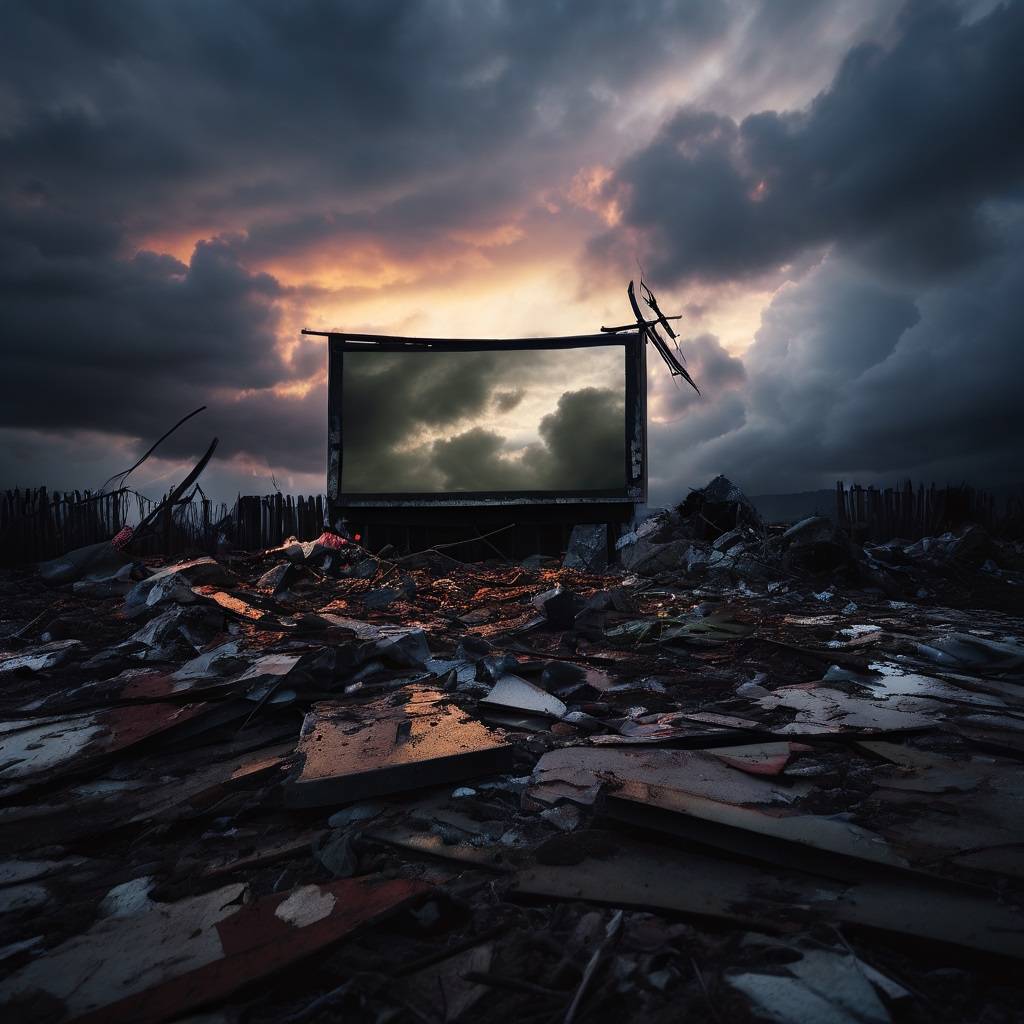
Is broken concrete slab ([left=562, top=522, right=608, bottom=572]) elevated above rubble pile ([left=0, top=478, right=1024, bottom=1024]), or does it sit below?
above

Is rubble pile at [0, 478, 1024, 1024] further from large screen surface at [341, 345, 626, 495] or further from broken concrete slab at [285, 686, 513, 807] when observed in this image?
large screen surface at [341, 345, 626, 495]

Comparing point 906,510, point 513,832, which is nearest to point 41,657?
point 513,832

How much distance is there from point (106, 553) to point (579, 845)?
9.10 meters

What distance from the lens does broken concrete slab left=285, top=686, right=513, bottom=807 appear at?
83.7 inches

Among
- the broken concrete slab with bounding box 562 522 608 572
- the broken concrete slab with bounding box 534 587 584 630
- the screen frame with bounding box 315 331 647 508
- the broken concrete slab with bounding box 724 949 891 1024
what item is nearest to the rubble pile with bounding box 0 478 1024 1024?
the broken concrete slab with bounding box 724 949 891 1024

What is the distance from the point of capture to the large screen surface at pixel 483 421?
11.9 metres

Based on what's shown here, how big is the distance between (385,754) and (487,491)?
379 inches

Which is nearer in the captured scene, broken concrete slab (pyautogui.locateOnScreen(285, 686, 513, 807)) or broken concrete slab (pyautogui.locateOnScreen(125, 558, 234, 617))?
broken concrete slab (pyautogui.locateOnScreen(285, 686, 513, 807))

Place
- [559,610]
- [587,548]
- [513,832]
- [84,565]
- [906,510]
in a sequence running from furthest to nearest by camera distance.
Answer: [906,510] → [587,548] → [84,565] → [559,610] → [513,832]

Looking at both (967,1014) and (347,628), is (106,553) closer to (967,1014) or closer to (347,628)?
(347,628)

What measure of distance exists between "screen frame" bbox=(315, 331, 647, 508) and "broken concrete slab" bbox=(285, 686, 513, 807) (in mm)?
8927

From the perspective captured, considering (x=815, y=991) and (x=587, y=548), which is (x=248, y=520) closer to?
(x=587, y=548)

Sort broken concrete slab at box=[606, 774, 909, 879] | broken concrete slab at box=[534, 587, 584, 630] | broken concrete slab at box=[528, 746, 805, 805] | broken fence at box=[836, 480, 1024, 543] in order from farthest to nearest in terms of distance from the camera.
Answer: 1. broken fence at box=[836, 480, 1024, 543]
2. broken concrete slab at box=[534, 587, 584, 630]
3. broken concrete slab at box=[528, 746, 805, 805]
4. broken concrete slab at box=[606, 774, 909, 879]

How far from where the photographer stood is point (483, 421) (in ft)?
39.6
